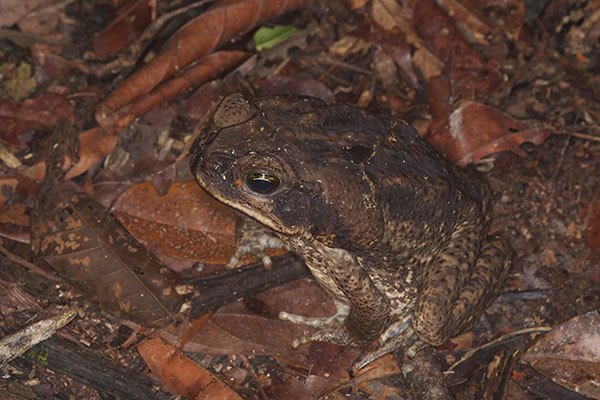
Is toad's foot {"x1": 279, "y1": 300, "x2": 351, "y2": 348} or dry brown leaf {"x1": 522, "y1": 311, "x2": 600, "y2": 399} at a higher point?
toad's foot {"x1": 279, "y1": 300, "x2": 351, "y2": 348}

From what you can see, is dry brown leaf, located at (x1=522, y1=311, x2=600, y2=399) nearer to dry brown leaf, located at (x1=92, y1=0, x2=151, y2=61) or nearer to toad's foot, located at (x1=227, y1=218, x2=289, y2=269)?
toad's foot, located at (x1=227, y1=218, x2=289, y2=269)

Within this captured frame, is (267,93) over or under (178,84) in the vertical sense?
under

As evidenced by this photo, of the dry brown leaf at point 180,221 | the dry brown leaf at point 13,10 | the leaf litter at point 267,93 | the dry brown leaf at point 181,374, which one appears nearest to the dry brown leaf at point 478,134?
the leaf litter at point 267,93

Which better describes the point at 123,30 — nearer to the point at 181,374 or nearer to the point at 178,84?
the point at 178,84

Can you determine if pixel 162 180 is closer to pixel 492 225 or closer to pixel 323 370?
pixel 323 370

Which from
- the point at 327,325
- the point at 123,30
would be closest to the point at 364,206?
the point at 327,325

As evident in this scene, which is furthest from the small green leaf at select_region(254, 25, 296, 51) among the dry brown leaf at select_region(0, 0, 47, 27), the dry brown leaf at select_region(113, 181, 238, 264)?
the dry brown leaf at select_region(0, 0, 47, 27)
